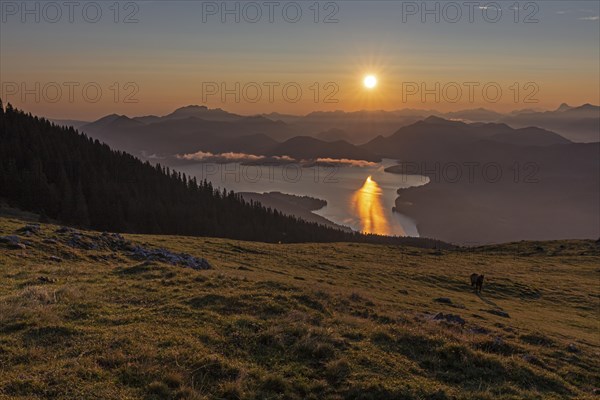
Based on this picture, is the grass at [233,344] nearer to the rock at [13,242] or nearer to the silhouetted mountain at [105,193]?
the rock at [13,242]

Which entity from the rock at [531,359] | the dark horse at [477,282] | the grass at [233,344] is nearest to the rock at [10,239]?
the grass at [233,344]

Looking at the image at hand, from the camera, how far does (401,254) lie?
2864 inches

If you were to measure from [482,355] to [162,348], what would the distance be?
1236cm

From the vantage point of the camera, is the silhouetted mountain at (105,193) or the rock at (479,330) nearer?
the rock at (479,330)

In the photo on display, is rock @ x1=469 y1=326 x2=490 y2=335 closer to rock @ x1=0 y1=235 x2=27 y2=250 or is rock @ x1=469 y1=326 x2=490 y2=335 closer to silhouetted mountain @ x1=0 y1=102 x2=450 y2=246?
rock @ x1=0 y1=235 x2=27 y2=250

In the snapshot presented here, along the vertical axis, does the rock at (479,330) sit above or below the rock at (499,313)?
above

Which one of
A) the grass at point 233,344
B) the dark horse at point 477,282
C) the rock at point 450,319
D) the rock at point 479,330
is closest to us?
the grass at point 233,344

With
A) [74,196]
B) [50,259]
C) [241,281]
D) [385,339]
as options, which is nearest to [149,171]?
[74,196]

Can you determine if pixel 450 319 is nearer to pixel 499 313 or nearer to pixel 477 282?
pixel 499 313

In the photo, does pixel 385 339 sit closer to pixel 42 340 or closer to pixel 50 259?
pixel 42 340

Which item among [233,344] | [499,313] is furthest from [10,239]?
[499,313]

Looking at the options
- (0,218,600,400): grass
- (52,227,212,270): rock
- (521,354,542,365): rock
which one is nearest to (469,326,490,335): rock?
(0,218,600,400): grass

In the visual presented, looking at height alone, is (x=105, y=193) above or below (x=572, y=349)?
above

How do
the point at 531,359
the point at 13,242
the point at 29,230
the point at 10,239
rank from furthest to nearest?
the point at 29,230 < the point at 10,239 < the point at 13,242 < the point at 531,359
